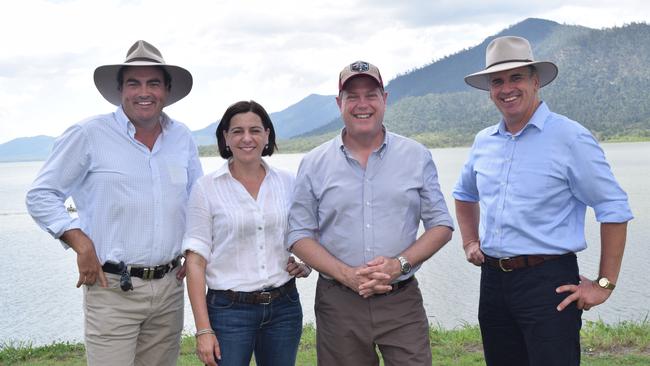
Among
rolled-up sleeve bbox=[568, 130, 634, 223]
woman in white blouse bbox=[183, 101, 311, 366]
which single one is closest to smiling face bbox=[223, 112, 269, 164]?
woman in white blouse bbox=[183, 101, 311, 366]

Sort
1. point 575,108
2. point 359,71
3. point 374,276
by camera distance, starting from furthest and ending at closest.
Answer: point 575,108, point 359,71, point 374,276

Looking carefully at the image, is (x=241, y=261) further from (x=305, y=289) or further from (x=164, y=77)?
(x=305, y=289)

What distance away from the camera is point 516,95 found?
4.22m

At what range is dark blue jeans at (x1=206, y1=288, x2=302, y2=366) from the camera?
386 centimetres

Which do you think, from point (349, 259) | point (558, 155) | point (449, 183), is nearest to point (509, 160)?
point (558, 155)

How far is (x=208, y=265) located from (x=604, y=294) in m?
2.50

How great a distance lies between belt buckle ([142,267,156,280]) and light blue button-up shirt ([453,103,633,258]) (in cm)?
225

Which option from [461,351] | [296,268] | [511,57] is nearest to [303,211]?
[296,268]

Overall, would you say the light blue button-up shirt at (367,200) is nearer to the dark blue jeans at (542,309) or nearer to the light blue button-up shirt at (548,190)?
the light blue button-up shirt at (548,190)

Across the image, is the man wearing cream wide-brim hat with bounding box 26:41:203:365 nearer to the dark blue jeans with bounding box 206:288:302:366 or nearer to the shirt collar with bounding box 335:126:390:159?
the dark blue jeans with bounding box 206:288:302:366

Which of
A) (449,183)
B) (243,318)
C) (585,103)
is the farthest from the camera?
(585,103)

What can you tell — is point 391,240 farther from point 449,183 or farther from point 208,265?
point 449,183

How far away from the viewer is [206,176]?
3.98m

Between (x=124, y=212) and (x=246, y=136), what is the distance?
0.95 m
